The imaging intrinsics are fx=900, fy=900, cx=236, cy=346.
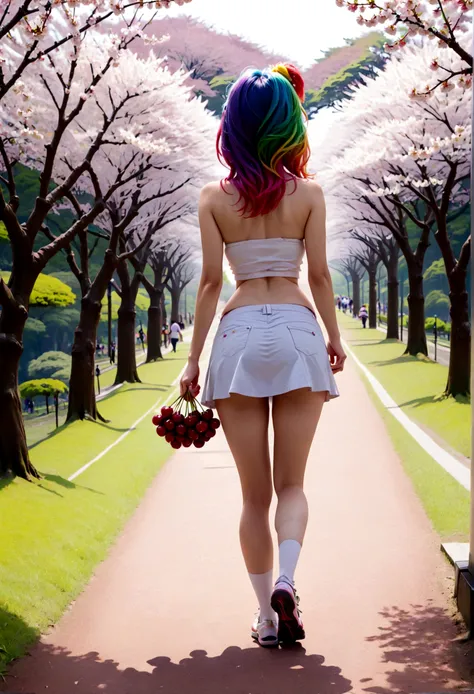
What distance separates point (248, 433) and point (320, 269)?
2.72 ft

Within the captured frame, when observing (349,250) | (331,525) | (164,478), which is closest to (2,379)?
(164,478)

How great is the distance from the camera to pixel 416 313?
25141 mm

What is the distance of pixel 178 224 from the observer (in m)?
34.0

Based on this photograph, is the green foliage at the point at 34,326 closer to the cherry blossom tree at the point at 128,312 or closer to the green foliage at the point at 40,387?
the cherry blossom tree at the point at 128,312

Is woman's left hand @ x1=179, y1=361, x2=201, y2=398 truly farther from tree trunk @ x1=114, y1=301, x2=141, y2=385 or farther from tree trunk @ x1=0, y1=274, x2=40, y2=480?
tree trunk @ x1=114, y1=301, x2=141, y2=385

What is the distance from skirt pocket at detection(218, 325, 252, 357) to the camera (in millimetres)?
4047

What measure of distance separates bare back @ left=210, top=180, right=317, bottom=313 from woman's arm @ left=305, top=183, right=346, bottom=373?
0.04 m

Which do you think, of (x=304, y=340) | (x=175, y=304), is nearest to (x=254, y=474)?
(x=304, y=340)

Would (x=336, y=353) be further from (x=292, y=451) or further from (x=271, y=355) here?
(x=292, y=451)

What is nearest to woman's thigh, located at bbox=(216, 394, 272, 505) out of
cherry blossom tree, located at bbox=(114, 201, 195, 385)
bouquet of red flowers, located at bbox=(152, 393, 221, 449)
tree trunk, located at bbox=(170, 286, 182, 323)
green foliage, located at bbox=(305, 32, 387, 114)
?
bouquet of red flowers, located at bbox=(152, 393, 221, 449)

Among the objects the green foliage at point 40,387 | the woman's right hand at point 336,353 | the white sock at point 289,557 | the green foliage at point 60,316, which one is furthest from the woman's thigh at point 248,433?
the green foliage at point 60,316

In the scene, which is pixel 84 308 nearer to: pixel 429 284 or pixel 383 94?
pixel 383 94

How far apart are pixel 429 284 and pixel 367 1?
52.5m

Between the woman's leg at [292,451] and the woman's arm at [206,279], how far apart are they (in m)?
0.46
